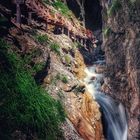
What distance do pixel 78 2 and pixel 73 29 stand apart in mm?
7027

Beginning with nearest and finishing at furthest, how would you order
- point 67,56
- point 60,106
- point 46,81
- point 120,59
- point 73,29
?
point 60,106, point 46,81, point 120,59, point 67,56, point 73,29

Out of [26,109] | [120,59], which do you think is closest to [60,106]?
[26,109]

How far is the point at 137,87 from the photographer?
47.7 ft

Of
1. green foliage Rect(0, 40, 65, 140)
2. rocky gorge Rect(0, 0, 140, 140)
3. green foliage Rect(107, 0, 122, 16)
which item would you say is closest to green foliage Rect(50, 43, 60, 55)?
rocky gorge Rect(0, 0, 140, 140)

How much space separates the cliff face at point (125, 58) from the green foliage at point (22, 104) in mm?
3449

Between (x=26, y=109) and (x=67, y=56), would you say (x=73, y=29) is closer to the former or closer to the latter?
(x=67, y=56)

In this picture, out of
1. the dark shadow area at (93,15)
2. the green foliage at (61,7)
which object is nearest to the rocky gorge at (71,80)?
the green foliage at (61,7)

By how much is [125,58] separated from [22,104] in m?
6.66

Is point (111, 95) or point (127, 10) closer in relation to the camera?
point (127, 10)

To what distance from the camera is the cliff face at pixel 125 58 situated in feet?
48.6

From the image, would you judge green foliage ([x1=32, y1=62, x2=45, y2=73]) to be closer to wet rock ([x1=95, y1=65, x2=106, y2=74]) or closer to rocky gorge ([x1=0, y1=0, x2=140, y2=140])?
rocky gorge ([x1=0, y1=0, x2=140, y2=140])

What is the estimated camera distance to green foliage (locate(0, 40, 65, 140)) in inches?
420

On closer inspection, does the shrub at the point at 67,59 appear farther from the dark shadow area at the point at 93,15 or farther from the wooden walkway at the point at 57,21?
the dark shadow area at the point at 93,15

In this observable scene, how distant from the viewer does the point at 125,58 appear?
16328 millimetres
